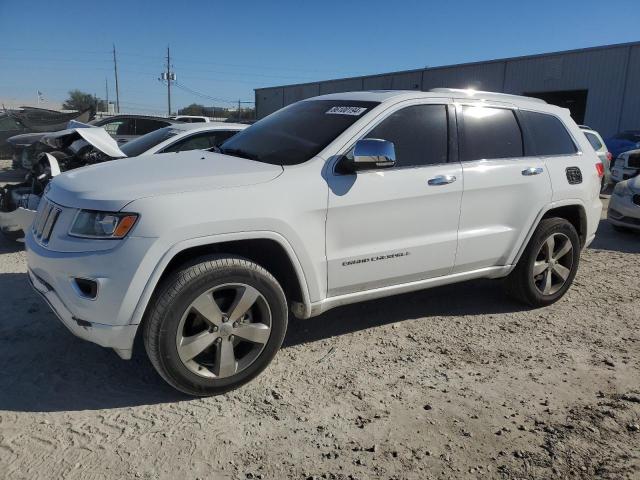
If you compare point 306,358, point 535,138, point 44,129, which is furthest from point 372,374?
point 44,129

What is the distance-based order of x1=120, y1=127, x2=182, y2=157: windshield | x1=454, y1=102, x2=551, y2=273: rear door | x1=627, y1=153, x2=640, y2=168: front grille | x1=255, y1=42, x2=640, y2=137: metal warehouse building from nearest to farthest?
x1=454, y1=102, x2=551, y2=273: rear door → x1=120, y1=127, x2=182, y2=157: windshield → x1=627, y1=153, x2=640, y2=168: front grille → x1=255, y1=42, x2=640, y2=137: metal warehouse building

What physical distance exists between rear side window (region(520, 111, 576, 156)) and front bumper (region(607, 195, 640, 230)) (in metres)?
4.03

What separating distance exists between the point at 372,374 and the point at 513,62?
29.3 meters

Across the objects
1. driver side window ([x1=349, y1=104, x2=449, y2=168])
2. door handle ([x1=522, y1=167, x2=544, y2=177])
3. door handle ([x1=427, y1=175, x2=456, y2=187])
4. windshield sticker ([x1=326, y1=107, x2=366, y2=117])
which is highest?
windshield sticker ([x1=326, y1=107, x2=366, y2=117])

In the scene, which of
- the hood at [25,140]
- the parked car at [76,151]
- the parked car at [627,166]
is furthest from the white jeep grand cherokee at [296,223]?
the hood at [25,140]

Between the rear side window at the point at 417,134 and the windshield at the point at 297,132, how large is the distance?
0.20 meters

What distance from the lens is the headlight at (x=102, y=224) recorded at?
281 centimetres

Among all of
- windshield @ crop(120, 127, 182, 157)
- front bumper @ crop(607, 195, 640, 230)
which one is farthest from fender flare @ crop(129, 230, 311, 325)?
front bumper @ crop(607, 195, 640, 230)

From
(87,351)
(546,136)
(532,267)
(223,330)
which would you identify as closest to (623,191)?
(546,136)

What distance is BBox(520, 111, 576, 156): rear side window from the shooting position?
454cm

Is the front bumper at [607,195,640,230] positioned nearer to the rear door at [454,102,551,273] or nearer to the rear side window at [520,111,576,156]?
the rear side window at [520,111,576,156]

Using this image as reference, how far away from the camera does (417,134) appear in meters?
3.87

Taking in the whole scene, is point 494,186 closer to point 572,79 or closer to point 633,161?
point 633,161

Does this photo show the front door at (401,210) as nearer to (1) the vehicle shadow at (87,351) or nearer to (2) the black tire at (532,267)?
(1) the vehicle shadow at (87,351)
